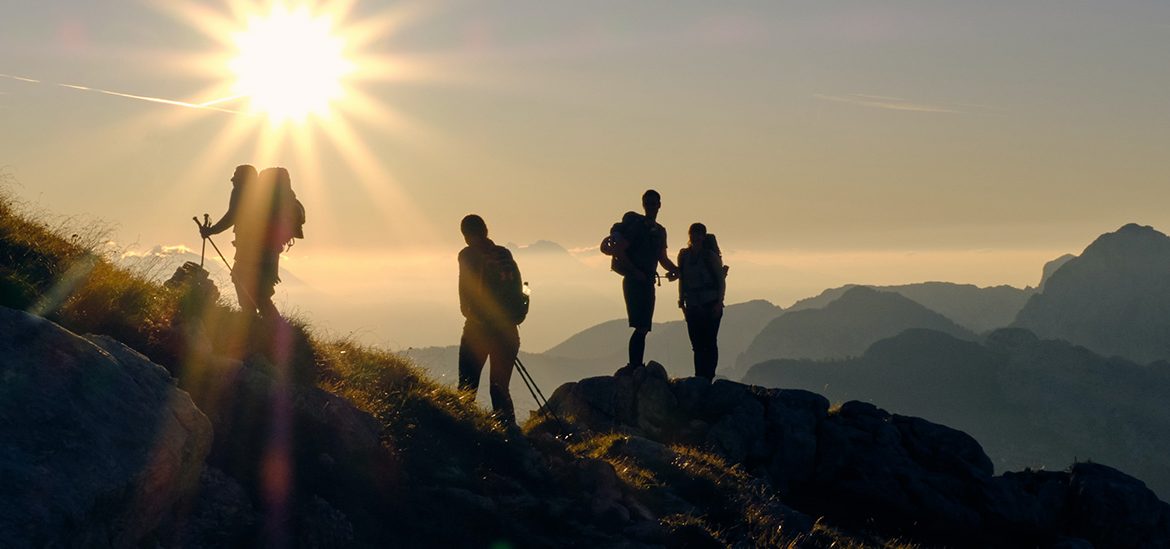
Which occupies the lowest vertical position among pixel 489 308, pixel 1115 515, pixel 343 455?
pixel 1115 515

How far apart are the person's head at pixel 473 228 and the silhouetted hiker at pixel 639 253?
3978 millimetres

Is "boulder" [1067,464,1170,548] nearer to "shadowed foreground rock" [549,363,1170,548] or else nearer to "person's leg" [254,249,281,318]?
"shadowed foreground rock" [549,363,1170,548]

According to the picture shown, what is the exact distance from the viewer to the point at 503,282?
1531 centimetres

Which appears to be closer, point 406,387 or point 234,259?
point 406,387

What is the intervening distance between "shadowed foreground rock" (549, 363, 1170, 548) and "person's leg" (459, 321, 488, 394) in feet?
7.99

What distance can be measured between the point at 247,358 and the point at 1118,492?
17.5 metres

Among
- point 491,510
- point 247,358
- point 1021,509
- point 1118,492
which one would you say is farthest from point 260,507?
point 1118,492

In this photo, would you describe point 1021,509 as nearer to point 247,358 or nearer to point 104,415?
point 247,358

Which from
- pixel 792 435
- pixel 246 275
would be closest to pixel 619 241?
pixel 792 435

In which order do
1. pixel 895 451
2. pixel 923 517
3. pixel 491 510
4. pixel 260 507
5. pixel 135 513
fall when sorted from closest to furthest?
pixel 135 513 < pixel 260 507 < pixel 491 510 < pixel 923 517 < pixel 895 451

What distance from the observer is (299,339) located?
1360 cm

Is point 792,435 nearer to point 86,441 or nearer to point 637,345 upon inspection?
point 637,345

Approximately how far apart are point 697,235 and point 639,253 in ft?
5.13

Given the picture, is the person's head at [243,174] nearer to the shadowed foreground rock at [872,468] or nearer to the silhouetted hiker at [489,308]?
the silhouetted hiker at [489,308]
